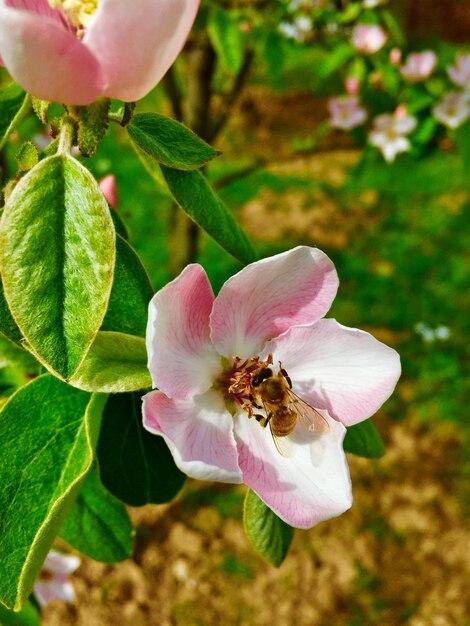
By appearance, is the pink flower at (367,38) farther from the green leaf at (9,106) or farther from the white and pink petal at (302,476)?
the white and pink petal at (302,476)

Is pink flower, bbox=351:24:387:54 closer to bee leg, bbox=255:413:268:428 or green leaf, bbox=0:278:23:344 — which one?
bee leg, bbox=255:413:268:428

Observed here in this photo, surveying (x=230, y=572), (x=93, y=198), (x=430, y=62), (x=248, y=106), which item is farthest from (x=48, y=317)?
(x=248, y=106)

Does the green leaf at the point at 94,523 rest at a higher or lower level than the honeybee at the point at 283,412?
lower

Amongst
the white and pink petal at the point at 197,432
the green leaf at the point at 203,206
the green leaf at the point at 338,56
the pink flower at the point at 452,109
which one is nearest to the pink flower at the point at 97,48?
the green leaf at the point at 203,206

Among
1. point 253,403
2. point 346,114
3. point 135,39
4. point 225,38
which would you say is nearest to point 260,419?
point 253,403

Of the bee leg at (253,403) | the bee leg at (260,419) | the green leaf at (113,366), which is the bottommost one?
the bee leg at (260,419)

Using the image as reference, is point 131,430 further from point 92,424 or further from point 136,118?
point 136,118

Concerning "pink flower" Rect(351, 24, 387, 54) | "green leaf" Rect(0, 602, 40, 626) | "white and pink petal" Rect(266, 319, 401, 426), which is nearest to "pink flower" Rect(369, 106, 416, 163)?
"pink flower" Rect(351, 24, 387, 54)

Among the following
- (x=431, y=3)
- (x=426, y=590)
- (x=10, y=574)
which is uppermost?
(x=10, y=574)
